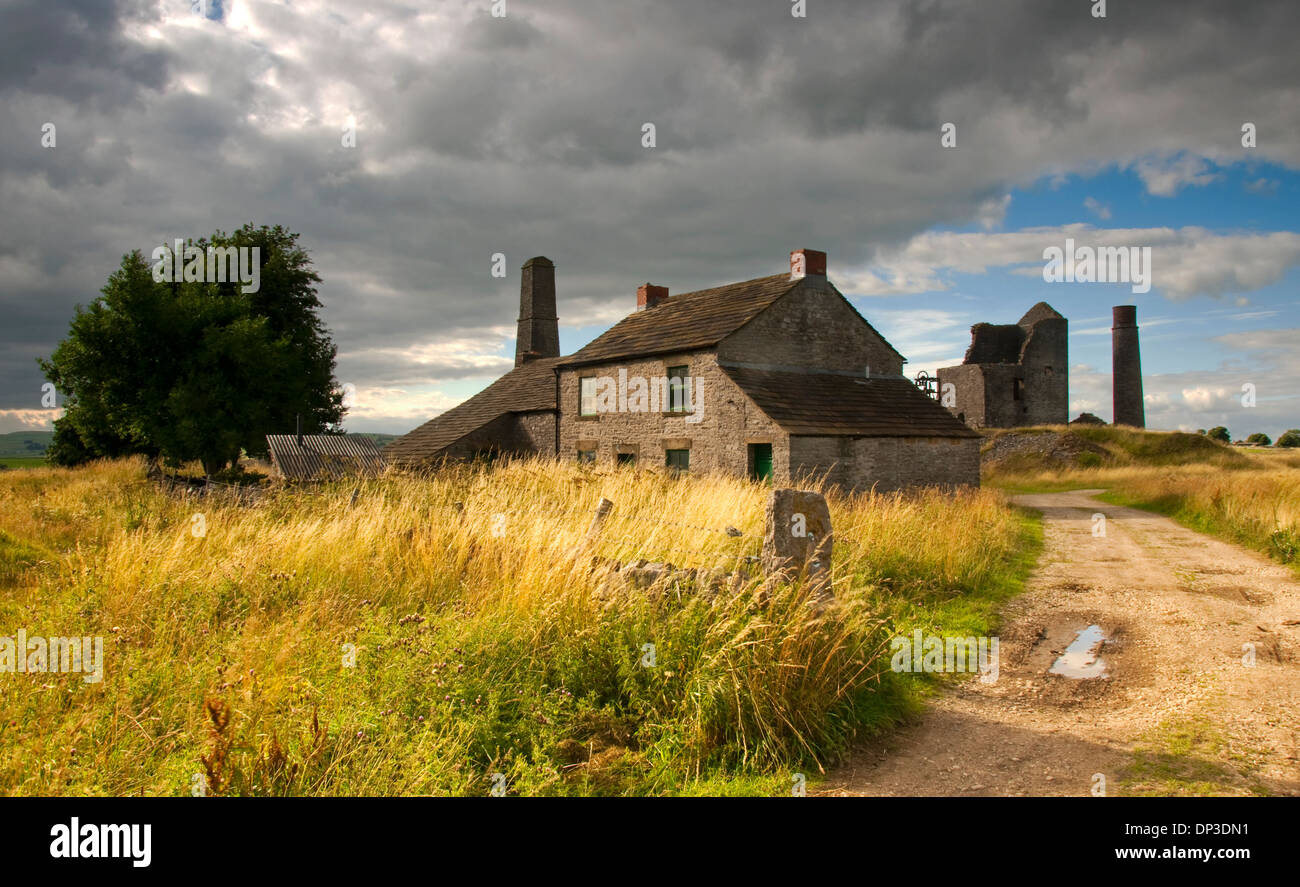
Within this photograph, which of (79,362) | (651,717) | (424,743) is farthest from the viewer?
(79,362)

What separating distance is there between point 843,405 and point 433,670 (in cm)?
1871

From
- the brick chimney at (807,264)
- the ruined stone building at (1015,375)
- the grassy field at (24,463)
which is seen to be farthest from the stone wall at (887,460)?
the grassy field at (24,463)

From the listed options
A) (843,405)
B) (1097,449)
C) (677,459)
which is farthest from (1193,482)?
(677,459)

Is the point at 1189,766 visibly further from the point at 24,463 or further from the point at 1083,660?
the point at 24,463

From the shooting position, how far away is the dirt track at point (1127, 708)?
449 cm

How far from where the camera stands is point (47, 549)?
31.9 ft

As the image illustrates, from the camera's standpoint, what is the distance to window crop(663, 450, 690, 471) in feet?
74.0

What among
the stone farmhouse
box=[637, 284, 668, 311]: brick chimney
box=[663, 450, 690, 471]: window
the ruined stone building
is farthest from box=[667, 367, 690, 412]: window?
the ruined stone building

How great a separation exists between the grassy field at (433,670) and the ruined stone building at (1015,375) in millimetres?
41275

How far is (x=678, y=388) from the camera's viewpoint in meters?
23.0

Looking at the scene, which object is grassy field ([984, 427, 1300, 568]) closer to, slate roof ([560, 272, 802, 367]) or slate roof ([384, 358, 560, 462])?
slate roof ([560, 272, 802, 367])
